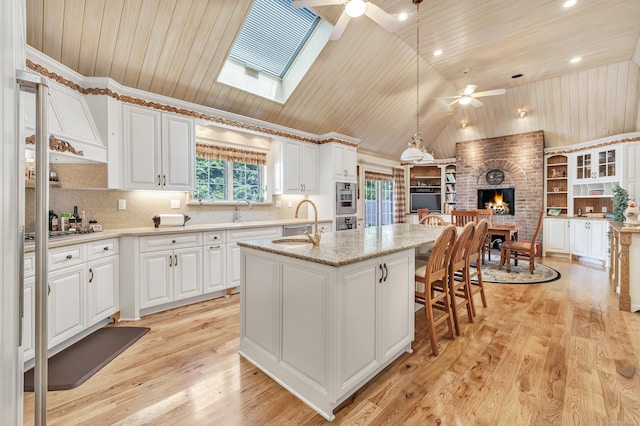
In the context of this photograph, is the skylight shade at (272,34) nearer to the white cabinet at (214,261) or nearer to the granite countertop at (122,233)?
the granite countertop at (122,233)

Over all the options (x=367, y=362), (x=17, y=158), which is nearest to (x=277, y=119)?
(x=367, y=362)

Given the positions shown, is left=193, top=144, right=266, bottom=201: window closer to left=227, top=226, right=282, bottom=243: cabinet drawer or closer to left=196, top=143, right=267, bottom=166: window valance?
left=196, top=143, right=267, bottom=166: window valance

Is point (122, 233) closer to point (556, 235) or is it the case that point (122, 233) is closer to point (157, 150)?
point (157, 150)

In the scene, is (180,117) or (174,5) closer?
(174,5)

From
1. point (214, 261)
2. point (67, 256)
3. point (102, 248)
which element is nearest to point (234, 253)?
point (214, 261)

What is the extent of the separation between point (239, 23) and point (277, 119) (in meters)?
1.68

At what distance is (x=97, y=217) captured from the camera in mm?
3268

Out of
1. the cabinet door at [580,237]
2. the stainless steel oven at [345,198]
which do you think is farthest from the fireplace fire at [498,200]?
the stainless steel oven at [345,198]

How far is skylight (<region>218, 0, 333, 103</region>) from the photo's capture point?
3756mm

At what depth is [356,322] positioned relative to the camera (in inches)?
70.2

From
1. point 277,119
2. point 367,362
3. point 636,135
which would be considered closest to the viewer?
point 367,362

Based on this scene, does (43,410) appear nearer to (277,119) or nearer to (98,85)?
(98,85)

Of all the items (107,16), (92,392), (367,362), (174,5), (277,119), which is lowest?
(92,392)

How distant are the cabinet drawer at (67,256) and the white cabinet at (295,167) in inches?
111
